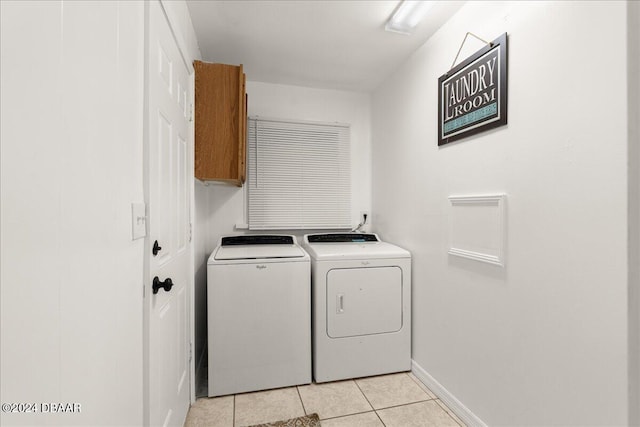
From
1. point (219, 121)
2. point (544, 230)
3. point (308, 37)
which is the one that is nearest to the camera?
point (544, 230)

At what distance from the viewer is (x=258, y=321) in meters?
2.04

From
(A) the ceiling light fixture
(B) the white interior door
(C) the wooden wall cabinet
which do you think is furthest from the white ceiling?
(B) the white interior door

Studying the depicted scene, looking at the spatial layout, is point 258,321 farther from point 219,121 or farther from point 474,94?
point 474,94

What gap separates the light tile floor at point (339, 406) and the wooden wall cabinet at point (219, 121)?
154cm

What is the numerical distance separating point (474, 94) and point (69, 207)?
1919 millimetres

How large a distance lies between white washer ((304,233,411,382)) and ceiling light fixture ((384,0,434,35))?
162cm

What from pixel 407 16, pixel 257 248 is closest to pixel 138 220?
pixel 257 248

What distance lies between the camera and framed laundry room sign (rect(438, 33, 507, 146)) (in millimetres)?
1503

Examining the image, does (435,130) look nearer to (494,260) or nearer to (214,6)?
(494,260)

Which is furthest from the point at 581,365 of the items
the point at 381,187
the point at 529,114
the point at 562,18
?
the point at 381,187

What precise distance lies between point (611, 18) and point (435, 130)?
1.05 metres

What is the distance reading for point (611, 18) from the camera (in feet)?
3.41

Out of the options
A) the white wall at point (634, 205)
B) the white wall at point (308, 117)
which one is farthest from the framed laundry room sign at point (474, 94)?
the white wall at point (308, 117)

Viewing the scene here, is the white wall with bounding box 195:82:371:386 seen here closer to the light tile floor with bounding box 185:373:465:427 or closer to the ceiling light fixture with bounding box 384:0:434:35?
the light tile floor with bounding box 185:373:465:427
